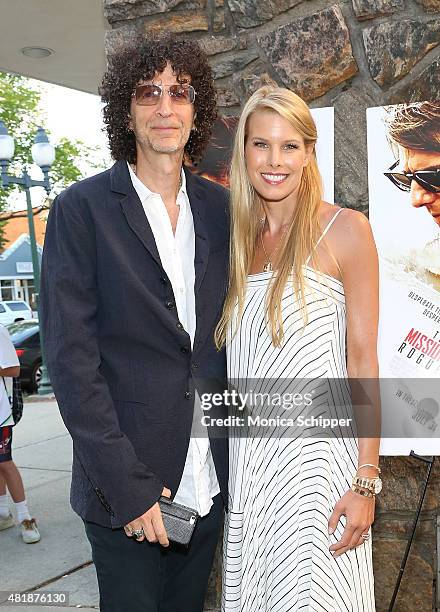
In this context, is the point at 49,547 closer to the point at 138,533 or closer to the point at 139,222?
the point at 138,533

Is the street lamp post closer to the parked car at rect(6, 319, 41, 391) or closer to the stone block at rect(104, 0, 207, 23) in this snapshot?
the parked car at rect(6, 319, 41, 391)

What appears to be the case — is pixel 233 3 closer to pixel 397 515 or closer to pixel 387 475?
pixel 387 475

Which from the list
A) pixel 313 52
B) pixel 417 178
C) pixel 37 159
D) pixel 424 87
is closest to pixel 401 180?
pixel 417 178

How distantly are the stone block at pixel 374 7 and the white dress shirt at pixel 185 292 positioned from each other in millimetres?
1358

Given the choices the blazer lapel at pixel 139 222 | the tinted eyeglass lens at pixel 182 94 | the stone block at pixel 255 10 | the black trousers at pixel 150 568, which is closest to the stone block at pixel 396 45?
the stone block at pixel 255 10

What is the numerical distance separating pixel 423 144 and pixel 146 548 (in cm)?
189

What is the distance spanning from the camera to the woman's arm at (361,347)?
1.96 metres

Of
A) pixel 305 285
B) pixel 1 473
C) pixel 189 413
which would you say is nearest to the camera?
pixel 305 285

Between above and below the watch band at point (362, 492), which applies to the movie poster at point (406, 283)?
above

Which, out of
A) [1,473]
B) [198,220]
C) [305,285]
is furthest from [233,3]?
[1,473]

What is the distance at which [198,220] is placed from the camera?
224 cm

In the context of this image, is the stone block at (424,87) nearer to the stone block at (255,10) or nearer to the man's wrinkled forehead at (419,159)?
the man's wrinkled forehead at (419,159)

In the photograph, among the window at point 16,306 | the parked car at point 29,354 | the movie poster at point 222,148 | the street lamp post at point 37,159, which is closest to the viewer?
the movie poster at point 222,148

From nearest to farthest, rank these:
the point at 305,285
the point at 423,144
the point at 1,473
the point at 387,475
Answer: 1. the point at 305,285
2. the point at 423,144
3. the point at 387,475
4. the point at 1,473
